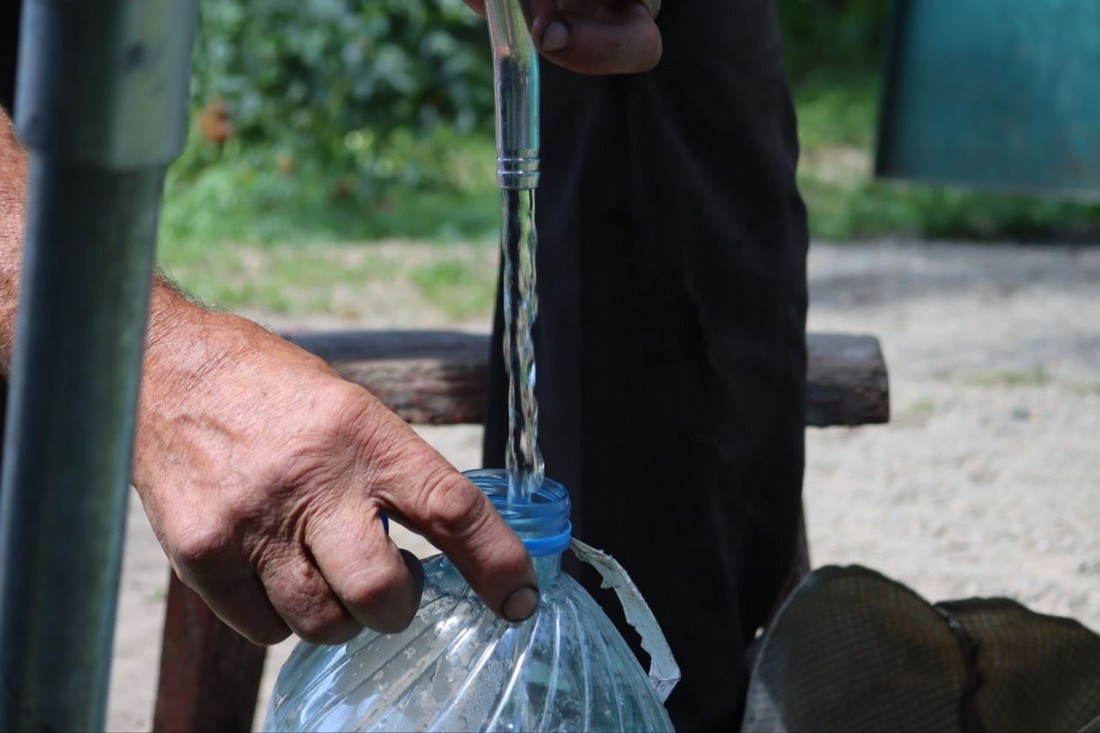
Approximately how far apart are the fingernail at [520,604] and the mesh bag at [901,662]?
31.0 inches

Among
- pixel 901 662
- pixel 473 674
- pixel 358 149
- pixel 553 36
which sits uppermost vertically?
pixel 553 36

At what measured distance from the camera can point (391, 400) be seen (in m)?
1.93

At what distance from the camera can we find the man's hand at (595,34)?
3.90 ft

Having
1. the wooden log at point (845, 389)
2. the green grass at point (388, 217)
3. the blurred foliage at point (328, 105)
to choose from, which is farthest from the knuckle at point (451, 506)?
the blurred foliage at point (328, 105)

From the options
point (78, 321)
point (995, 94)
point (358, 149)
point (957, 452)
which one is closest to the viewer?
point (78, 321)

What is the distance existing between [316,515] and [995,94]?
18.6 feet

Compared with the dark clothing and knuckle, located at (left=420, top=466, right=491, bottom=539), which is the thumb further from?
knuckle, located at (left=420, top=466, right=491, bottom=539)

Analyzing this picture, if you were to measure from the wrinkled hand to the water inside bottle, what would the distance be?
16 centimetres

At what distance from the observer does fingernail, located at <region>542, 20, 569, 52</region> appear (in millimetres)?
1180

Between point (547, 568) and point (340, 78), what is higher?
point (340, 78)

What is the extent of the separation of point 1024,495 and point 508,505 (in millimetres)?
2668

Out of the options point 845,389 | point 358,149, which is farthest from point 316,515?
point 358,149

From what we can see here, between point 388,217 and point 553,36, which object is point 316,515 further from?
point 388,217

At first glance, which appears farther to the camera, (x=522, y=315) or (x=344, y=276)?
(x=344, y=276)
